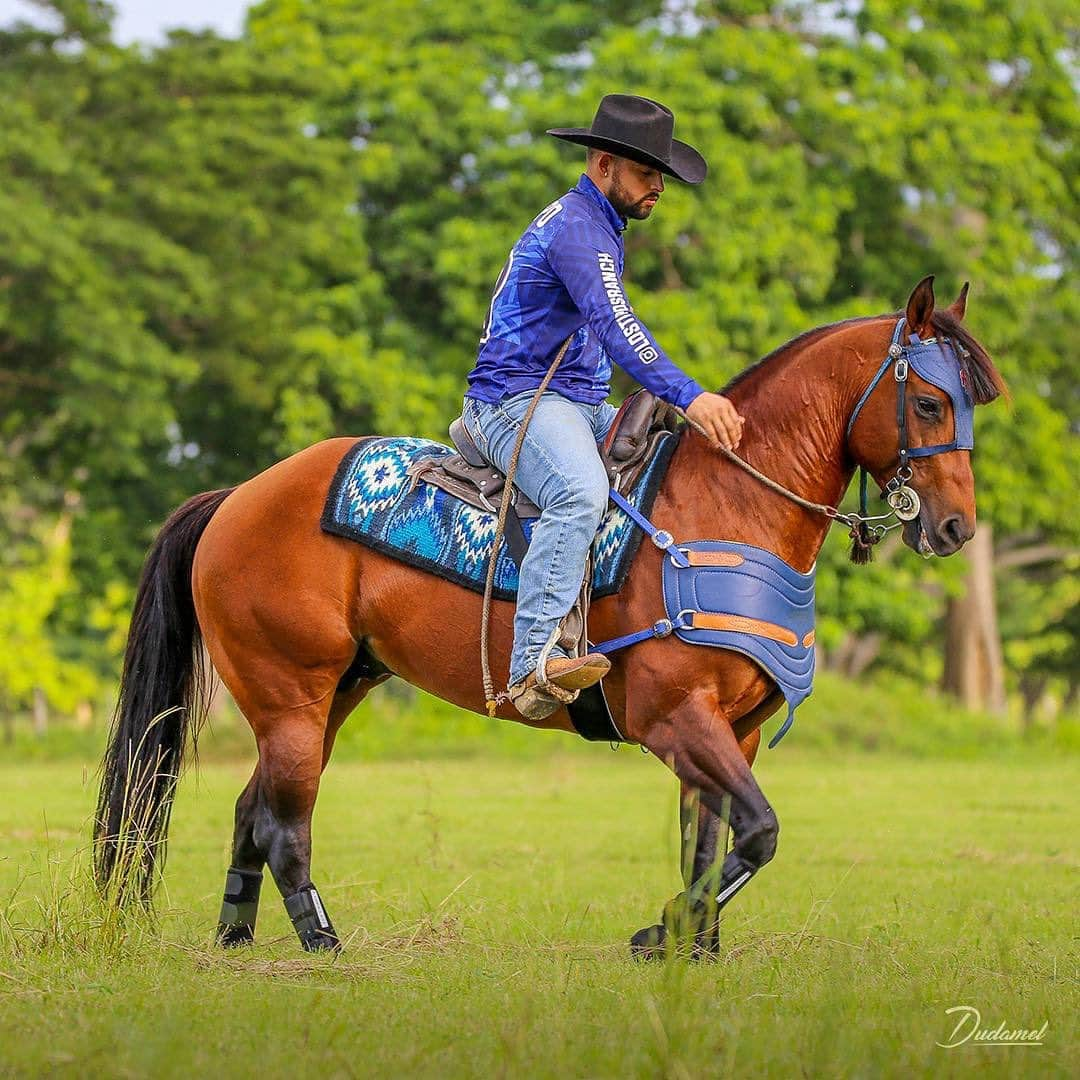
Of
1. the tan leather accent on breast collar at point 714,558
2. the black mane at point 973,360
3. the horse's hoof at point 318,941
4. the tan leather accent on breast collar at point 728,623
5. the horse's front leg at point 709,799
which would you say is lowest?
the horse's hoof at point 318,941

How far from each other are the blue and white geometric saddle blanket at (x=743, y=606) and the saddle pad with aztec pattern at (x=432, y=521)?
0.27m

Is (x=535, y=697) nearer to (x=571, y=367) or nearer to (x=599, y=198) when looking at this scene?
(x=571, y=367)

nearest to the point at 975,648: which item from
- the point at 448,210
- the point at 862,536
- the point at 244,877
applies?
the point at 448,210

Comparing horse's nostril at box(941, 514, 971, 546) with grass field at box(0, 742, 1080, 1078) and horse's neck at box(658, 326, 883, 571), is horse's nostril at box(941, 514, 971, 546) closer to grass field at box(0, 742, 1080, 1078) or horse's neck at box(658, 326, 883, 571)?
horse's neck at box(658, 326, 883, 571)

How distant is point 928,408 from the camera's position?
6445mm

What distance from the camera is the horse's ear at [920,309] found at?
20.8ft

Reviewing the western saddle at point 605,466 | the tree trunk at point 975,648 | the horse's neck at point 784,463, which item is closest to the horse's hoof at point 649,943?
the western saddle at point 605,466

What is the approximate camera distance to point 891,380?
6512mm

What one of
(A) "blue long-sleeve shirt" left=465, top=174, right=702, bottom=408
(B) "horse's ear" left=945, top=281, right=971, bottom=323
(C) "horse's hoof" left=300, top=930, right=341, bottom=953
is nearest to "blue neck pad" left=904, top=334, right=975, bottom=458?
(B) "horse's ear" left=945, top=281, right=971, bottom=323

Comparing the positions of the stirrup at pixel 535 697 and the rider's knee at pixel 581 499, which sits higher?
the rider's knee at pixel 581 499

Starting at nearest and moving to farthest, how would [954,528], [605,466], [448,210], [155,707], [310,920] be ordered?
[954,528], [605,466], [310,920], [155,707], [448,210]

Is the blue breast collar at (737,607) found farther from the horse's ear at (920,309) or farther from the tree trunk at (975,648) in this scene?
the tree trunk at (975,648)

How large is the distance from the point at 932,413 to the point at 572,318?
1.43 meters

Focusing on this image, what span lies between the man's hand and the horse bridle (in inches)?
1.2
